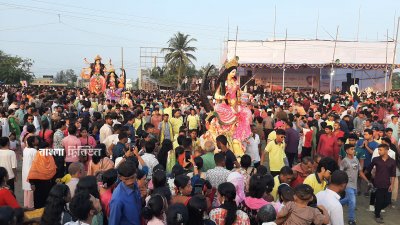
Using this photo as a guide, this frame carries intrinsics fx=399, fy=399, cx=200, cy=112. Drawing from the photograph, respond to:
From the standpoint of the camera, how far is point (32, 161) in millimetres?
6203

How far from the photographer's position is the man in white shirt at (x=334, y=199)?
4.23 metres

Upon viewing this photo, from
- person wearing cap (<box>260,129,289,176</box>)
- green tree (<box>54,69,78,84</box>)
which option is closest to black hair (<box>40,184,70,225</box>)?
person wearing cap (<box>260,129,289,176</box>)

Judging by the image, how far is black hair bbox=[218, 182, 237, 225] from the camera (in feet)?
12.7

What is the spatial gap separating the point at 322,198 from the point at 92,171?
314cm

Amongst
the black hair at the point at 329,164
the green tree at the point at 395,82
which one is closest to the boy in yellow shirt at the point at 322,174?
the black hair at the point at 329,164

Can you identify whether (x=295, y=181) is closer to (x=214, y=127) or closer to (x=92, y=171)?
(x=92, y=171)

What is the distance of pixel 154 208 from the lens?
12.0 ft

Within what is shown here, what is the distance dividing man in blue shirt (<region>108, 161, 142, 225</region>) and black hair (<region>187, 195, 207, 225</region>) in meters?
0.62

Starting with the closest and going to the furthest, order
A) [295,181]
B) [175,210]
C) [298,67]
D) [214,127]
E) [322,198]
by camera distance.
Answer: [175,210]
[322,198]
[295,181]
[214,127]
[298,67]

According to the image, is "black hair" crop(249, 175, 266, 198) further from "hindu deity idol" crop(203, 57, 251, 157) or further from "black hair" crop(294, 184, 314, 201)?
"hindu deity idol" crop(203, 57, 251, 157)

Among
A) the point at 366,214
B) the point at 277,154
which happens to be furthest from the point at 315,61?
the point at 277,154

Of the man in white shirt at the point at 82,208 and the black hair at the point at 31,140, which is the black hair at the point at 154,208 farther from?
the black hair at the point at 31,140

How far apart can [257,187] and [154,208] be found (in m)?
Result: 1.19

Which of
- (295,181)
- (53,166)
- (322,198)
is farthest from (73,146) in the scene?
(322,198)
